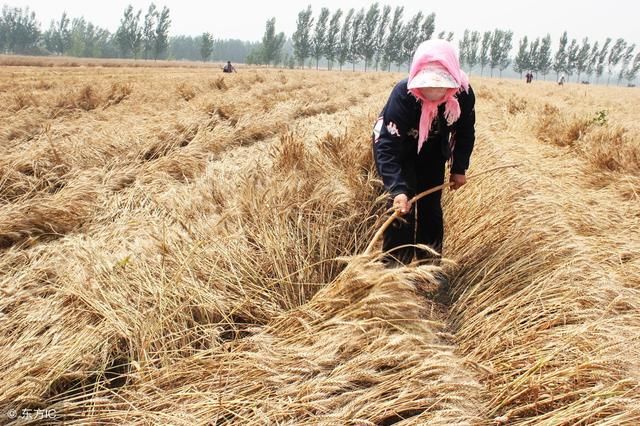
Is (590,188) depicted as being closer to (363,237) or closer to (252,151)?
(363,237)

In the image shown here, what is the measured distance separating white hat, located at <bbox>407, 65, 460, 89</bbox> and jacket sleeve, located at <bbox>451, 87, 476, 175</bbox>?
356 millimetres

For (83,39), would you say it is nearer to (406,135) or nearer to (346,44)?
(346,44)

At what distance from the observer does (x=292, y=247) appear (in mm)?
2355

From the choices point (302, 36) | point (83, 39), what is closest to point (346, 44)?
point (302, 36)

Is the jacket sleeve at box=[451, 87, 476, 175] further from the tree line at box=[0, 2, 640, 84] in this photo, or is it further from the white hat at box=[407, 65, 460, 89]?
the tree line at box=[0, 2, 640, 84]

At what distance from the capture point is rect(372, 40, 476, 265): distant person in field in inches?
86.0

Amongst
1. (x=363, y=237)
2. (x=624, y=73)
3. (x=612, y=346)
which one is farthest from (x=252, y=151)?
(x=624, y=73)

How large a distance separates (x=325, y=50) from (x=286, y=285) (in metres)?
83.8

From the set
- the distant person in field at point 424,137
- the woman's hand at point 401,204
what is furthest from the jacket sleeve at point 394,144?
the woman's hand at point 401,204

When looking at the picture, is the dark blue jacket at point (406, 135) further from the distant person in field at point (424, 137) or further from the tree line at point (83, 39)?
the tree line at point (83, 39)

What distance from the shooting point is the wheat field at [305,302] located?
1.49m

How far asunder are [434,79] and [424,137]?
33 cm

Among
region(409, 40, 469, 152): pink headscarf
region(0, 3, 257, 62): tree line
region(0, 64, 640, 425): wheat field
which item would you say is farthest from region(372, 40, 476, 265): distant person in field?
region(0, 3, 257, 62): tree line

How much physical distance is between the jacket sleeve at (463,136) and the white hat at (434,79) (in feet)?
1.17
